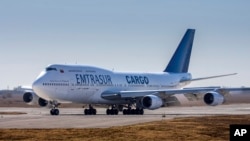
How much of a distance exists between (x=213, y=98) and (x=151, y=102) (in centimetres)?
600

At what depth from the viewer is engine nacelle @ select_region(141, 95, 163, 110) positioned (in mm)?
58625

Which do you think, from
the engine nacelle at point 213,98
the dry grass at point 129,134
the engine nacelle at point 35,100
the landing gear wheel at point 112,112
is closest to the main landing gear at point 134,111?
the landing gear wheel at point 112,112

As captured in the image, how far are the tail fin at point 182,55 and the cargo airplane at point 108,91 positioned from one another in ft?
17.4

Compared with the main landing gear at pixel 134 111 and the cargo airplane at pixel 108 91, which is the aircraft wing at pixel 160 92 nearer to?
the cargo airplane at pixel 108 91

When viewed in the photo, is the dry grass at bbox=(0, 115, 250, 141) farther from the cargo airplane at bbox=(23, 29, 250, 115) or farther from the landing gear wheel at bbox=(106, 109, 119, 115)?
the landing gear wheel at bbox=(106, 109, 119, 115)

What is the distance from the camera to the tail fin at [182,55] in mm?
75375

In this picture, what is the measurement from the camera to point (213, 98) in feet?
192

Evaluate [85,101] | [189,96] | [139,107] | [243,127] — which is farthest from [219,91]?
[243,127]

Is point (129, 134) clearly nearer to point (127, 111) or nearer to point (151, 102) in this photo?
point (151, 102)

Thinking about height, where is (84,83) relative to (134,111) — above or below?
above

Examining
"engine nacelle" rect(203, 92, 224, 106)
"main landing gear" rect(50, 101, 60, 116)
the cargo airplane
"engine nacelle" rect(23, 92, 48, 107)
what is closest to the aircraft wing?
the cargo airplane

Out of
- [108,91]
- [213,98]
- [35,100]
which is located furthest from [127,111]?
[35,100]

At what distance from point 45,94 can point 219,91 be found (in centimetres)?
1749

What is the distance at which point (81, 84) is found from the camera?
195 feet
